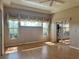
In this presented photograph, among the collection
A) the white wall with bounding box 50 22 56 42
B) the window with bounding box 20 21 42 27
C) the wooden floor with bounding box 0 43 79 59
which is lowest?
the wooden floor with bounding box 0 43 79 59

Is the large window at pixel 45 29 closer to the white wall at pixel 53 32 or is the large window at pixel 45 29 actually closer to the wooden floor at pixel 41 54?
the white wall at pixel 53 32

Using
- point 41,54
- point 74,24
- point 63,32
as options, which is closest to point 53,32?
point 63,32

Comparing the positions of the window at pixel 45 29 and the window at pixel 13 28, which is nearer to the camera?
the window at pixel 13 28

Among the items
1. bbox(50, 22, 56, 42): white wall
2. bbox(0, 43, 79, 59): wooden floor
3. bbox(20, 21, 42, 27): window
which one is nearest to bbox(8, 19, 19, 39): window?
bbox(20, 21, 42, 27): window

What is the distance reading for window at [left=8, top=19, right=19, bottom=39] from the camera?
6512mm

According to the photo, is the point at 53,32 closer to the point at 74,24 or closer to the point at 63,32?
the point at 63,32

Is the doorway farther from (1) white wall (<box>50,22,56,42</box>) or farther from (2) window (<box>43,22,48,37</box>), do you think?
(2) window (<box>43,22,48,37</box>)

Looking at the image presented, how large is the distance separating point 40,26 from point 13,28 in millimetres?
2639

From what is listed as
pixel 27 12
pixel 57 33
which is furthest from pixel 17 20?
pixel 57 33

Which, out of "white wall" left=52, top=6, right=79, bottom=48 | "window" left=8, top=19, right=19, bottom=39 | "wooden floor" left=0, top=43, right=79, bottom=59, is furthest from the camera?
"window" left=8, top=19, right=19, bottom=39

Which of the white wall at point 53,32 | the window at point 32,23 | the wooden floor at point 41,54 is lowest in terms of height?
the wooden floor at point 41,54

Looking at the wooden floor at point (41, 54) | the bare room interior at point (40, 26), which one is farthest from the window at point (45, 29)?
the wooden floor at point (41, 54)

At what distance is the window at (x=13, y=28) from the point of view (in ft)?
21.4

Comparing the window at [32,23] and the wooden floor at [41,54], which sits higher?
the window at [32,23]
